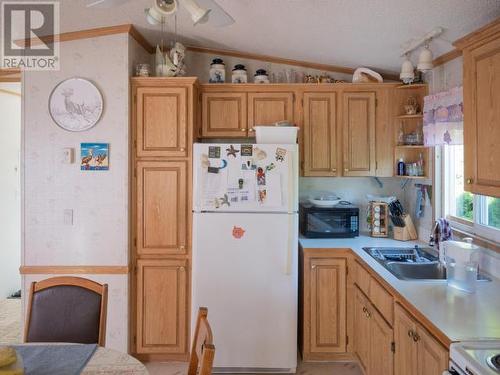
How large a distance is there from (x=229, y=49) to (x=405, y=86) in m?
1.48

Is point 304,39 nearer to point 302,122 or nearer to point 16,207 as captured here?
point 302,122

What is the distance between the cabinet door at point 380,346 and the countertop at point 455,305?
→ 0.94 ft

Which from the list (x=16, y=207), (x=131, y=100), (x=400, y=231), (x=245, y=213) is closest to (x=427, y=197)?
(x=400, y=231)

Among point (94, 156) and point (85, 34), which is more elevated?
point (85, 34)

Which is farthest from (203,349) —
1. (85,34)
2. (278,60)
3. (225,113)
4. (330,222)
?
(278,60)

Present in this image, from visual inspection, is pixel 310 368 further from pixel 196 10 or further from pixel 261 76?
pixel 196 10

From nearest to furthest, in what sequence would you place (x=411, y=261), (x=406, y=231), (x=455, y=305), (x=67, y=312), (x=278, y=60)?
(x=455, y=305)
(x=67, y=312)
(x=411, y=261)
(x=406, y=231)
(x=278, y=60)

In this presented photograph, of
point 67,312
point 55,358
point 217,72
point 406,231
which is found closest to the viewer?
point 55,358

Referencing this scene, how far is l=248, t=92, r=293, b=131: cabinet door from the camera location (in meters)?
3.04

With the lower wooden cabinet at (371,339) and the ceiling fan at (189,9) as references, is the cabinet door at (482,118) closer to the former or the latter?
the lower wooden cabinet at (371,339)

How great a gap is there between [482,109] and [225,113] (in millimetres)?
1908

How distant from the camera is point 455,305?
5.29 ft

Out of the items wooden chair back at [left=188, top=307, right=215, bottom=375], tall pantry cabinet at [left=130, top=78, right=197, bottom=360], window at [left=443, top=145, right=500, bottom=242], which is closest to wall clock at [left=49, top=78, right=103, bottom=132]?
tall pantry cabinet at [left=130, top=78, right=197, bottom=360]

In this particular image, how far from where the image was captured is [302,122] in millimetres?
3041
